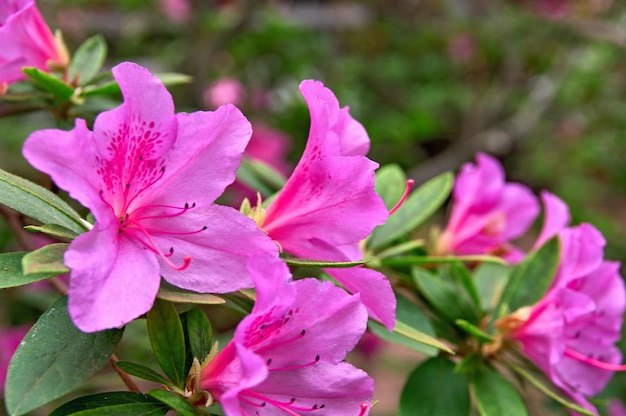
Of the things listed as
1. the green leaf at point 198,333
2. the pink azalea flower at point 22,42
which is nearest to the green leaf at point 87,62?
the pink azalea flower at point 22,42

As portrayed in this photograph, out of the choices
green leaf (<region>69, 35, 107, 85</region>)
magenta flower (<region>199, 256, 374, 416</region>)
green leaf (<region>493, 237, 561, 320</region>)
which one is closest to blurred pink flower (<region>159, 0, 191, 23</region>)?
green leaf (<region>69, 35, 107, 85</region>)

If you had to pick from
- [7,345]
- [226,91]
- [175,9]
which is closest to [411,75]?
[226,91]

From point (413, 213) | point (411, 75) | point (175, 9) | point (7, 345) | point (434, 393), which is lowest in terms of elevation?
point (411, 75)

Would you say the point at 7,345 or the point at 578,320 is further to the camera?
the point at 7,345

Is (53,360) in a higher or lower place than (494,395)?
higher

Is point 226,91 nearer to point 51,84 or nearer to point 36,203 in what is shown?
point 51,84

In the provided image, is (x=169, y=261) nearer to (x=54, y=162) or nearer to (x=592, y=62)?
(x=54, y=162)

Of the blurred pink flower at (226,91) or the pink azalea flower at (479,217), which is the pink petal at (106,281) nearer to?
the pink azalea flower at (479,217)
